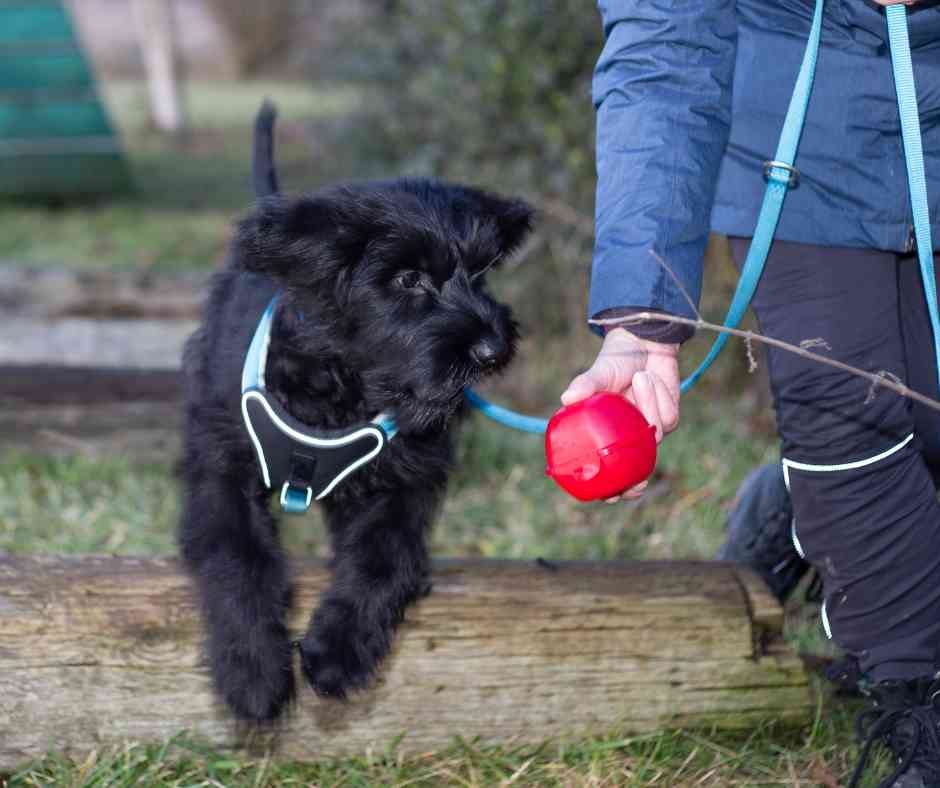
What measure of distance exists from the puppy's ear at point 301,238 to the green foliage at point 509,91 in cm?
247

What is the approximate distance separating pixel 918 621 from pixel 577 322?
3.28m

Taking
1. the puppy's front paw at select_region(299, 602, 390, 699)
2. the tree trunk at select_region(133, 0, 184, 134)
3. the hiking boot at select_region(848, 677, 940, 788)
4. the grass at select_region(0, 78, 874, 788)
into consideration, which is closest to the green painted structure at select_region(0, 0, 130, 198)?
the grass at select_region(0, 78, 874, 788)

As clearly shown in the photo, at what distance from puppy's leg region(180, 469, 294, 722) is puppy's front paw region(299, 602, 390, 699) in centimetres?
5

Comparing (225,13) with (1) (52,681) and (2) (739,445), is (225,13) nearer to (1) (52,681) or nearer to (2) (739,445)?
(2) (739,445)

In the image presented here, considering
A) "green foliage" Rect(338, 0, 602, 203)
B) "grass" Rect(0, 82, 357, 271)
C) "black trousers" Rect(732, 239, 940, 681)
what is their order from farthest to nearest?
"grass" Rect(0, 82, 357, 271) → "green foliage" Rect(338, 0, 602, 203) → "black trousers" Rect(732, 239, 940, 681)

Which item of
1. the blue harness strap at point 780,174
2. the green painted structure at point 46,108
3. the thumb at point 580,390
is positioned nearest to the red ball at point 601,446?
the thumb at point 580,390

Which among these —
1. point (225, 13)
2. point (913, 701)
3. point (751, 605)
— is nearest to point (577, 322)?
point (751, 605)

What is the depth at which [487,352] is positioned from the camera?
2318 millimetres

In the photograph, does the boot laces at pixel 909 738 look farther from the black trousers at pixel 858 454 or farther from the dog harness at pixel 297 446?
the dog harness at pixel 297 446

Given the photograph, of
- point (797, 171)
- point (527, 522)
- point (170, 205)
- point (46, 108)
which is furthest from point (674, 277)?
point (170, 205)

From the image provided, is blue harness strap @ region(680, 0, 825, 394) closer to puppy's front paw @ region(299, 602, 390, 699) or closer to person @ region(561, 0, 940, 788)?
person @ region(561, 0, 940, 788)

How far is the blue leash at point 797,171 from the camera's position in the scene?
6.31 feet

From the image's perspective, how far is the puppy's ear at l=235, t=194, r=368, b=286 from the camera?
2373 mm

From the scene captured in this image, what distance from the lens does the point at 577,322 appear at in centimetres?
543
